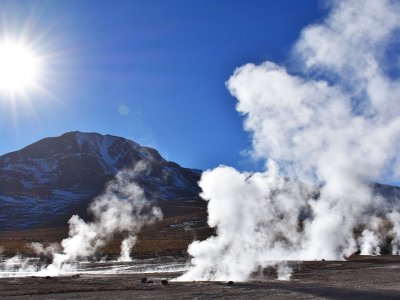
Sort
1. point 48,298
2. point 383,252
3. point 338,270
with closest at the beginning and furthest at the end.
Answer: point 48,298, point 338,270, point 383,252

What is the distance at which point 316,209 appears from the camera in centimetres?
8288

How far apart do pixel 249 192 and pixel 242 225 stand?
517 centimetres

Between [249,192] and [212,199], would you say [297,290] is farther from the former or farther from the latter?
[249,192]

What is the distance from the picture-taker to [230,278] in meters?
37.8

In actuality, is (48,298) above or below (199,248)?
below

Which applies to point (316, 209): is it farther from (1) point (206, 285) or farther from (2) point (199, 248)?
(1) point (206, 285)

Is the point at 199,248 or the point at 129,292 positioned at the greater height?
the point at 199,248

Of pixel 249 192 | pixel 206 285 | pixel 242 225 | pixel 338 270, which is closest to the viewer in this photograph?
pixel 206 285

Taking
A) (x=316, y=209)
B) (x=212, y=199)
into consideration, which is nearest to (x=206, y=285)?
(x=212, y=199)

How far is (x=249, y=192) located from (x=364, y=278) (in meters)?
21.4

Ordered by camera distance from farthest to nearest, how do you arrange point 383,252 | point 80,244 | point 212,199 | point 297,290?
point 80,244, point 383,252, point 212,199, point 297,290

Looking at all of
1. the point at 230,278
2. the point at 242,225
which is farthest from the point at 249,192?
the point at 230,278

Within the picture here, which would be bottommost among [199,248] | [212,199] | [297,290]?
[297,290]

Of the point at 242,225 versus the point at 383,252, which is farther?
the point at 383,252
